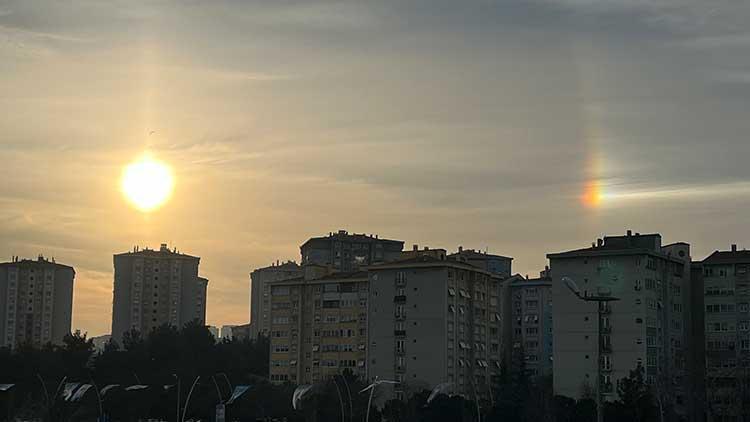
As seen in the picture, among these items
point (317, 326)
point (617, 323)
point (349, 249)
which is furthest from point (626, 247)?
point (349, 249)

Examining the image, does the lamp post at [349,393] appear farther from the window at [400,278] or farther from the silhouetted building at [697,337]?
the silhouetted building at [697,337]

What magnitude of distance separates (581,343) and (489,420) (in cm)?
1056

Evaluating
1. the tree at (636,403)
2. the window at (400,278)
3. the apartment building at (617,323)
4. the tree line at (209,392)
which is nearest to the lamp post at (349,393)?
the tree line at (209,392)

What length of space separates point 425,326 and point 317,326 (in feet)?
48.3

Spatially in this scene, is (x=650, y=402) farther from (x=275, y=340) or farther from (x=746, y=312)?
(x=275, y=340)

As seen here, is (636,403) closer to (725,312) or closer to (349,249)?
(725,312)

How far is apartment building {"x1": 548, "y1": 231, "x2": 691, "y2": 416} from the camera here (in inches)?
3873

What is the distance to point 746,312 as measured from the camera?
10469 centimetres

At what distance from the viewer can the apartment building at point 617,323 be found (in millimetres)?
98375

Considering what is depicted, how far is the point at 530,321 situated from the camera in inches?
5241

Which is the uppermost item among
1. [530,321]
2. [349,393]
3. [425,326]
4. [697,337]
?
[530,321]

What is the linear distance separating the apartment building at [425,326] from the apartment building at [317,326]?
4.35 meters

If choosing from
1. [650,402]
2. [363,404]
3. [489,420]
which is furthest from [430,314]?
[650,402]

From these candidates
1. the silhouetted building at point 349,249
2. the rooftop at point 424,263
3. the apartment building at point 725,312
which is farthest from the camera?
the silhouetted building at point 349,249
